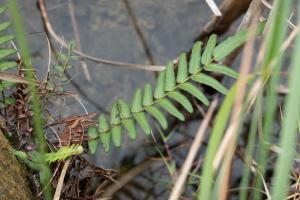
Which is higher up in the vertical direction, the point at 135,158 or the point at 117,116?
the point at 117,116

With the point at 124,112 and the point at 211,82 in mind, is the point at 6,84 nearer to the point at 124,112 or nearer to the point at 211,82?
the point at 124,112

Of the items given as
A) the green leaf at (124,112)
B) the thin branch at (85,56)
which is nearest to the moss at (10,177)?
the green leaf at (124,112)

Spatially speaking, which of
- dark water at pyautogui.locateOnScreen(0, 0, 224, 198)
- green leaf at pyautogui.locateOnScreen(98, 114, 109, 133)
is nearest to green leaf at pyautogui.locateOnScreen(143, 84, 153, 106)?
green leaf at pyautogui.locateOnScreen(98, 114, 109, 133)

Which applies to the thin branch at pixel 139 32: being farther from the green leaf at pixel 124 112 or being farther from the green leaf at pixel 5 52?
the green leaf at pixel 5 52

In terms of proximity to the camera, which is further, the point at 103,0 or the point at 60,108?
the point at 103,0

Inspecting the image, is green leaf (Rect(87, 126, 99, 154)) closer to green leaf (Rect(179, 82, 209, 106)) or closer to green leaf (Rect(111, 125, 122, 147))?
green leaf (Rect(111, 125, 122, 147))

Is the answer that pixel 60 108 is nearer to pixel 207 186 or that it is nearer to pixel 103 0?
pixel 103 0

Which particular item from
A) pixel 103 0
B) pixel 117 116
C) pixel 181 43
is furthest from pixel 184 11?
pixel 117 116
